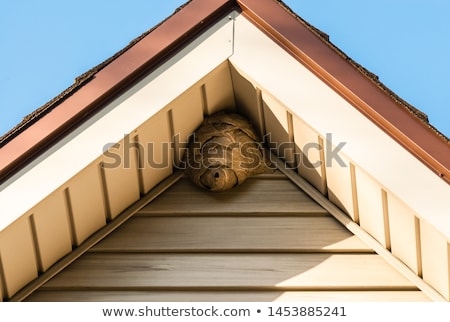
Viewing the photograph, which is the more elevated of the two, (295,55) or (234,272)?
(295,55)

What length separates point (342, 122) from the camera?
3094 millimetres

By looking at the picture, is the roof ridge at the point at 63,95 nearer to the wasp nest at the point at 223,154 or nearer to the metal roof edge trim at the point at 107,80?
the metal roof edge trim at the point at 107,80

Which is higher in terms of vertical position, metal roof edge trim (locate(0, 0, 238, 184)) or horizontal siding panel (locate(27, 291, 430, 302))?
metal roof edge trim (locate(0, 0, 238, 184))

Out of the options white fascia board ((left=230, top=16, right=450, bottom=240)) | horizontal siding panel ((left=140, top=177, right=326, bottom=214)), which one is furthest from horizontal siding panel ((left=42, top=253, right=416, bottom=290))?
white fascia board ((left=230, top=16, right=450, bottom=240))

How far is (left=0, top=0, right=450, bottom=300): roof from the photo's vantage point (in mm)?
3014

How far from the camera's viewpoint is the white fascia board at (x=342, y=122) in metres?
2.95

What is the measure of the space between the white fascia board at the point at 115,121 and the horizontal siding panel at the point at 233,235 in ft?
2.11

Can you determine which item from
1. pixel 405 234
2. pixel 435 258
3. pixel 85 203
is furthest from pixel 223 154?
pixel 435 258

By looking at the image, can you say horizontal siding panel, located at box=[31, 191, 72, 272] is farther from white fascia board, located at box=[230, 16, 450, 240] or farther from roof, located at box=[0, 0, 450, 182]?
white fascia board, located at box=[230, 16, 450, 240]

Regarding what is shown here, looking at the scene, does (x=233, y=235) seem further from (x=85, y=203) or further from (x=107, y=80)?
(x=107, y=80)

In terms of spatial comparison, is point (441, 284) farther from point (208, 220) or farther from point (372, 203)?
point (208, 220)

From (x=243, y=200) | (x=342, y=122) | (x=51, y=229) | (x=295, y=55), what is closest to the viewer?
(x=342, y=122)

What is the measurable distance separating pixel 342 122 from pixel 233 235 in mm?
802

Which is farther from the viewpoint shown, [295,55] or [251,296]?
[251,296]
